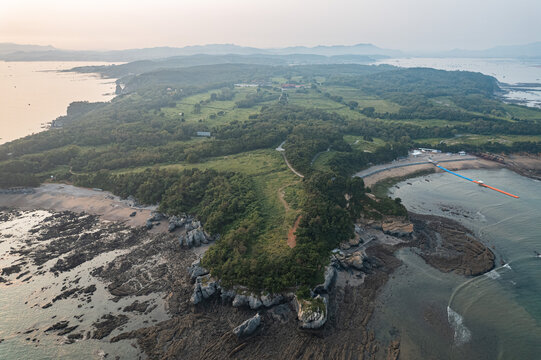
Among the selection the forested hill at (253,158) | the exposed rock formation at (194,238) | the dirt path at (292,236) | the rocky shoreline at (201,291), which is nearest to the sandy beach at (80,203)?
the forested hill at (253,158)

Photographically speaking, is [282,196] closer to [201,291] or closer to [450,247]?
[201,291]

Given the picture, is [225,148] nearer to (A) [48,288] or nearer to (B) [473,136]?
(A) [48,288]

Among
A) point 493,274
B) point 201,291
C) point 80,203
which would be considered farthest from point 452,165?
point 80,203

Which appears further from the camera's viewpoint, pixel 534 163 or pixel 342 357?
pixel 534 163

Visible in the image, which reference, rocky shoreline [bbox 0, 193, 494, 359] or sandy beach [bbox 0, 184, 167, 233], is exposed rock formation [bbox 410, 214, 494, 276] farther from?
sandy beach [bbox 0, 184, 167, 233]

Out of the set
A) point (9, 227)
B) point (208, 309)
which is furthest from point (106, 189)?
point (208, 309)
